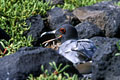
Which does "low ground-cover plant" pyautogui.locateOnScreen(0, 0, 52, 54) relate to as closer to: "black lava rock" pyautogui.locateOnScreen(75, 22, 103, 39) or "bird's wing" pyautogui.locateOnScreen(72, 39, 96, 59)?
"black lava rock" pyautogui.locateOnScreen(75, 22, 103, 39)

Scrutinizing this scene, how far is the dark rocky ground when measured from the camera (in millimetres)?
3842

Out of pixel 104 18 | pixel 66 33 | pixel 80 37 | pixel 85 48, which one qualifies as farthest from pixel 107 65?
pixel 104 18

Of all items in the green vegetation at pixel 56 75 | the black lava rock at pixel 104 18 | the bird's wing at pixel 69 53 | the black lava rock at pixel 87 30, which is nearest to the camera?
the green vegetation at pixel 56 75

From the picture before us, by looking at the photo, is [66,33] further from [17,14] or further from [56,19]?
[17,14]

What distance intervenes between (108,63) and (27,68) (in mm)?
981

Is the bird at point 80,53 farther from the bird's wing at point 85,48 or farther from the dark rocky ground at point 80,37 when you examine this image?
the dark rocky ground at point 80,37

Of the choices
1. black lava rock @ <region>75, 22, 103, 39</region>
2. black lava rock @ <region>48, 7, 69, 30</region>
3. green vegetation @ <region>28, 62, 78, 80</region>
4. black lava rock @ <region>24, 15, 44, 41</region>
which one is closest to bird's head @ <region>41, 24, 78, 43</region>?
black lava rock @ <region>24, 15, 44, 41</region>

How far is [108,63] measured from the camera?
3965 millimetres

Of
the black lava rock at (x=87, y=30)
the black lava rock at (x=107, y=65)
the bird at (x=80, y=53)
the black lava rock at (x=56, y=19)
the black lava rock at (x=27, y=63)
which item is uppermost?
the black lava rock at (x=27, y=63)

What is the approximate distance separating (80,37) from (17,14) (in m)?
1.55

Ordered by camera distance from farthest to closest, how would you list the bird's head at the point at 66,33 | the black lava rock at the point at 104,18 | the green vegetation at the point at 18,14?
1. the black lava rock at the point at 104,18
2. the green vegetation at the point at 18,14
3. the bird's head at the point at 66,33

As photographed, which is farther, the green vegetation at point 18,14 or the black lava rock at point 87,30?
the black lava rock at point 87,30

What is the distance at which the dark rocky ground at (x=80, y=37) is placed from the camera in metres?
3.84

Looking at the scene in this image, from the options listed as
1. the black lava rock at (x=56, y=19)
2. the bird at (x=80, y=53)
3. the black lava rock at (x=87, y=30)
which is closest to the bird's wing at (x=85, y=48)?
the bird at (x=80, y=53)
